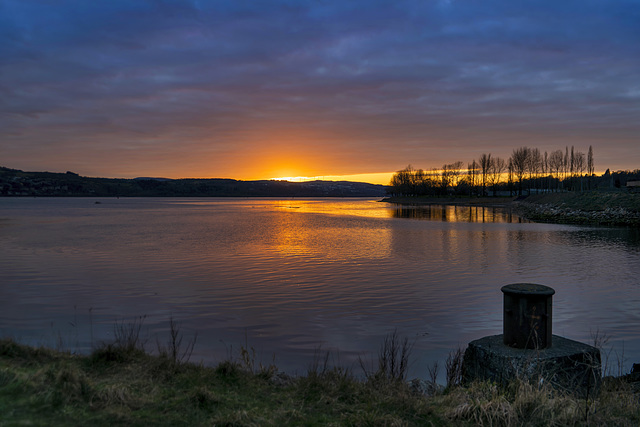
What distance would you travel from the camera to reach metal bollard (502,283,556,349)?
655 cm

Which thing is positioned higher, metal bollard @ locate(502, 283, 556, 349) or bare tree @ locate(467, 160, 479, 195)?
bare tree @ locate(467, 160, 479, 195)

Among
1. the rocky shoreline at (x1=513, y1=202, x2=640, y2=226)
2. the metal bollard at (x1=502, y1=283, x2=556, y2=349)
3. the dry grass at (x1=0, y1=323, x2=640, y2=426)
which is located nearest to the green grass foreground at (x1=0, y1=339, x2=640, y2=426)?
the dry grass at (x1=0, y1=323, x2=640, y2=426)

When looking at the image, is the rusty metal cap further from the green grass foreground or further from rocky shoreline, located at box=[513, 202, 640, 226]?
rocky shoreline, located at box=[513, 202, 640, 226]

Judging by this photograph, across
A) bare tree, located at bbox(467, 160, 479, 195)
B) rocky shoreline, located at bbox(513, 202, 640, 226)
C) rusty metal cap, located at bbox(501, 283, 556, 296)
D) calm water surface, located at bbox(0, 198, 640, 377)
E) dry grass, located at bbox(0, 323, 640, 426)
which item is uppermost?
bare tree, located at bbox(467, 160, 479, 195)

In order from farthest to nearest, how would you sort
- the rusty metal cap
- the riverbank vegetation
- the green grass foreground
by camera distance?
the riverbank vegetation
the rusty metal cap
the green grass foreground

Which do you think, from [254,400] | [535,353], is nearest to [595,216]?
[535,353]

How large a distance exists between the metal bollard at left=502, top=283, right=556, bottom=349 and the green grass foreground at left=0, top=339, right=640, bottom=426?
889mm

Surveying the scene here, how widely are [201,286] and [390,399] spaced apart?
11.9 m

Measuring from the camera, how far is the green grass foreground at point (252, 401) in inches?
200

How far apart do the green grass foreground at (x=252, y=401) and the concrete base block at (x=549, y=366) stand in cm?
33

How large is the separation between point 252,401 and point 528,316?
14.7 ft

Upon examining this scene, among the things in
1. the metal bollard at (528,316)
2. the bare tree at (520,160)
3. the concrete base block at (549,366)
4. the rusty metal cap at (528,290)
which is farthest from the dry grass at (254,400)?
the bare tree at (520,160)

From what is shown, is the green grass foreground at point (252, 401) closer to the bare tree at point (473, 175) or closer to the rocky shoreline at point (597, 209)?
the rocky shoreline at point (597, 209)

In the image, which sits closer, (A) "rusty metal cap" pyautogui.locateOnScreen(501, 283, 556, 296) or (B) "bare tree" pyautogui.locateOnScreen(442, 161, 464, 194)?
(A) "rusty metal cap" pyautogui.locateOnScreen(501, 283, 556, 296)
